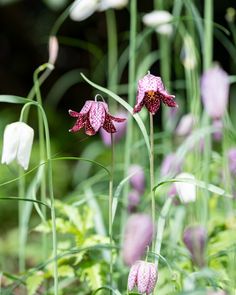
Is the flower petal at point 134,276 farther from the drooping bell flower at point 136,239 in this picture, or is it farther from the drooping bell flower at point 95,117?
the drooping bell flower at point 95,117

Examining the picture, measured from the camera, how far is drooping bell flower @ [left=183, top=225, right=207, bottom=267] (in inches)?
46.7

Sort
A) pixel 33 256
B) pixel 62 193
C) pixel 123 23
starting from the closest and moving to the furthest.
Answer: pixel 33 256
pixel 62 193
pixel 123 23

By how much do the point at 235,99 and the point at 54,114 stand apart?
1.00 metres

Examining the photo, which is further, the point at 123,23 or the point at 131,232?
the point at 123,23

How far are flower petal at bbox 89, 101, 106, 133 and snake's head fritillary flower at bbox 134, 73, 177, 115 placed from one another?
6cm

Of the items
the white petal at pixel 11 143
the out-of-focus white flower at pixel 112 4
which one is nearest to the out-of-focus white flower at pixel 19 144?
the white petal at pixel 11 143

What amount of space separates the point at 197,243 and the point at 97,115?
0.90ft

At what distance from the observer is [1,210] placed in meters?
3.13

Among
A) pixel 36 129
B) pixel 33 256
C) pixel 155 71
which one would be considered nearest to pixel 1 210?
pixel 33 256

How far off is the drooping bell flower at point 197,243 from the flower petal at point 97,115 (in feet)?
0.82

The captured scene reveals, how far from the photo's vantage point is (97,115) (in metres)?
1.11

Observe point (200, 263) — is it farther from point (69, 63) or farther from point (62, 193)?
point (69, 63)

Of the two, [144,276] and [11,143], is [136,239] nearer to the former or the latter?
[144,276]

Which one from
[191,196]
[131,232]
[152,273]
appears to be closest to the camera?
[131,232]
